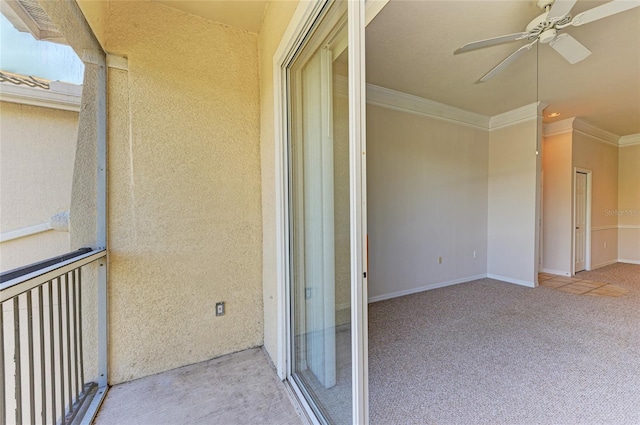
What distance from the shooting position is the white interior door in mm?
4895

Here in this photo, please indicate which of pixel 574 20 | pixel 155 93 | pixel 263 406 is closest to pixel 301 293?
pixel 263 406

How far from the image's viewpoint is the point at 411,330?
2.66 metres

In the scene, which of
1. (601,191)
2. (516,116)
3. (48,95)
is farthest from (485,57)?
(601,191)

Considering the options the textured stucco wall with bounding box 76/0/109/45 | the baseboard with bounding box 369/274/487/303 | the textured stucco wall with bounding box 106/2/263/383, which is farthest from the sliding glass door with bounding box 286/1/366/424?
the baseboard with bounding box 369/274/487/303

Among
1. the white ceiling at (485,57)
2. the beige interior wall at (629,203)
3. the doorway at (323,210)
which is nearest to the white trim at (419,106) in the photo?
the white ceiling at (485,57)

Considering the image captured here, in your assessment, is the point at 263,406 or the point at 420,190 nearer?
the point at 263,406

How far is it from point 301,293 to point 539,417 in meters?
1.61

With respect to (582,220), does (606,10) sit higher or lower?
higher

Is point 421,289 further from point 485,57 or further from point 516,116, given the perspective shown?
point 516,116

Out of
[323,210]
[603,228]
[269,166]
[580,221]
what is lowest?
[603,228]

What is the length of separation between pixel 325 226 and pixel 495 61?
2.89m

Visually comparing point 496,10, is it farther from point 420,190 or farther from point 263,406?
point 263,406

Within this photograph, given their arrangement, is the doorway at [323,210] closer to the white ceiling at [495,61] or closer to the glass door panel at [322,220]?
the glass door panel at [322,220]

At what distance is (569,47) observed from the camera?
7.01ft
